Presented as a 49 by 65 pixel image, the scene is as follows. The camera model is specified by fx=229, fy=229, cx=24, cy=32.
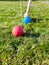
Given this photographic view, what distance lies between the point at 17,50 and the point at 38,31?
108 cm

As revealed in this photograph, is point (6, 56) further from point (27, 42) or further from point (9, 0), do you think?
point (9, 0)

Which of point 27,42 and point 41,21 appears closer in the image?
point 27,42

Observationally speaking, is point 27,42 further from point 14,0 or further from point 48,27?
point 14,0

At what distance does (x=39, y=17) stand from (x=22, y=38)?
1.80m

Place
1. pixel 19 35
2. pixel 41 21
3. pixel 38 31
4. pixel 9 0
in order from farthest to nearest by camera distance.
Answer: pixel 9 0
pixel 41 21
pixel 38 31
pixel 19 35

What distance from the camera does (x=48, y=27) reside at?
4.98m

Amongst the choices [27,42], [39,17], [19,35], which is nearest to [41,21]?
[39,17]

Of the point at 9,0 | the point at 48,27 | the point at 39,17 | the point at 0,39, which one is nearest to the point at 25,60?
the point at 0,39

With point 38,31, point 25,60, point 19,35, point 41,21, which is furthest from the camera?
point 41,21

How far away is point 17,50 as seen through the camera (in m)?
3.62

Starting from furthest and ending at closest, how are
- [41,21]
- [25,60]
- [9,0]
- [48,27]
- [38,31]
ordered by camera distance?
[9,0] → [41,21] → [48,27] → [38,31] → [25,60]

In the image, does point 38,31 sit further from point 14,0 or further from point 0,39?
point 14,0

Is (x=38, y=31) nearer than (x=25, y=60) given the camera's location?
No

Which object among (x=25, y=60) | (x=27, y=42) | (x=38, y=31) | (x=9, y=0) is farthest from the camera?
(x=9, y=0)
